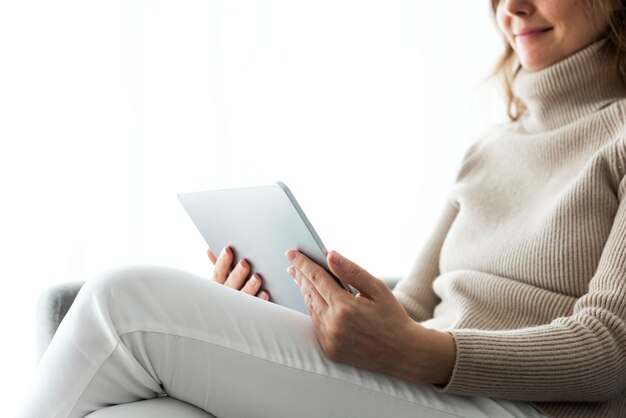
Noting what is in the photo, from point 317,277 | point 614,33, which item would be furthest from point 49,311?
point 614,33

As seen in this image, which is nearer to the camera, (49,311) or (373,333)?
(373,333)

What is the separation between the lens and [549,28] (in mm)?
1337

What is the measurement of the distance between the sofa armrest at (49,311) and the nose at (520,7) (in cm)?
97

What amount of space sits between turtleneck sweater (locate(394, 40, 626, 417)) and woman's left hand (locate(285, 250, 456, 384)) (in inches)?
1.5

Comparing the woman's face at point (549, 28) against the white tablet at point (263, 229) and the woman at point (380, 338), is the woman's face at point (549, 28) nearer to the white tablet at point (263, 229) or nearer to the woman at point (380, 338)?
the woman at point (380, 338)

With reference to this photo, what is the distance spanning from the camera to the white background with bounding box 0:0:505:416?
2.16 m

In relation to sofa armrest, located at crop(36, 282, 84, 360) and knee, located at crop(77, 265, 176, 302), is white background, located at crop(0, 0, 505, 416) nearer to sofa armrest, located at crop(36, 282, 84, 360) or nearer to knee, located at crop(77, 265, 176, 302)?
sofa armrest, located at crop(36, 282, 84, 360)

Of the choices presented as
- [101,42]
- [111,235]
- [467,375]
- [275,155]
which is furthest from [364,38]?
[467,375]

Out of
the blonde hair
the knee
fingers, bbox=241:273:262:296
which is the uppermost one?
the blonde hair

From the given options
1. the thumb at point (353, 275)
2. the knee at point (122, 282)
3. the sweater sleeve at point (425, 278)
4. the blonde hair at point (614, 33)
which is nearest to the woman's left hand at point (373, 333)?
the thumb at point (353, 275)

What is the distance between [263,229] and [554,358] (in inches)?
17.1

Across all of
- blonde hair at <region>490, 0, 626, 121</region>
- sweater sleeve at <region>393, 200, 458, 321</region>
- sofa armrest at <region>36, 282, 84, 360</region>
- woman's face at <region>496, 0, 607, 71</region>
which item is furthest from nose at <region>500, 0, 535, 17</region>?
sofa armrest at <region>36, 282, 84, 360</region>

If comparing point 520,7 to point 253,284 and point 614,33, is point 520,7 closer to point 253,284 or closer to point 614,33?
point 614,33

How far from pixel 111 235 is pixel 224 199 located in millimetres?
1395
